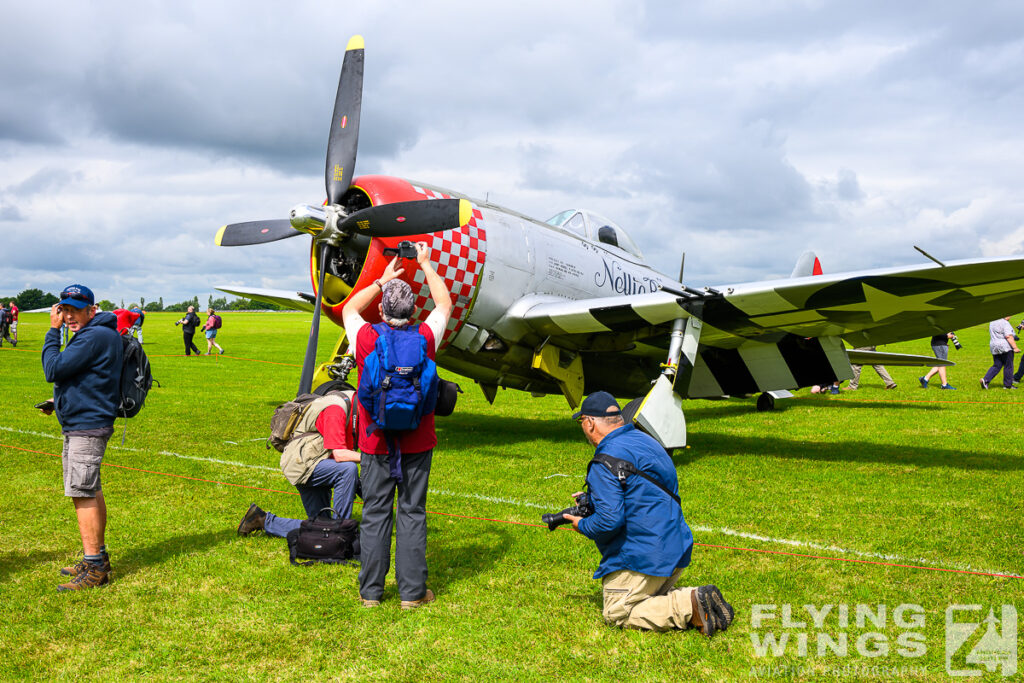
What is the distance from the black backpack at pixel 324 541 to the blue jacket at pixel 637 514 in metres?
1.98

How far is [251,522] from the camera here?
5.67 metres

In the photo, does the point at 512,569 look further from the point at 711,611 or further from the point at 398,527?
the point at 711,611

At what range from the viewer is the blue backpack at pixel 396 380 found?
13.1 feet

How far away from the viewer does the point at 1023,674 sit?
3.35 m

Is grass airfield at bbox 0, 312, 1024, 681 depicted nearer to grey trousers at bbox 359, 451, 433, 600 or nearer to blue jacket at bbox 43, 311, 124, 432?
grey trousers at bbox 359, 451, 433, 600

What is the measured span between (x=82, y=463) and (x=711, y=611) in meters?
3.97

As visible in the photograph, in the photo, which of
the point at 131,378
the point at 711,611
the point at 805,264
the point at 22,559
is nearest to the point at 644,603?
the point at 711,611

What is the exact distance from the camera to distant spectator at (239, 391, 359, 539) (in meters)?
5.21

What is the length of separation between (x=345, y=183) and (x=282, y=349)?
27182 millimetres

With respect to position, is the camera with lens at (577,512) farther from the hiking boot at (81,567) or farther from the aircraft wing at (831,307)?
the aircraft wing at (831,307)

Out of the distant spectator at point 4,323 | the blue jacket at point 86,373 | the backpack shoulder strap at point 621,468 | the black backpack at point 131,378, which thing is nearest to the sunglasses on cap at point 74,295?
the blue jacket at point 86,373

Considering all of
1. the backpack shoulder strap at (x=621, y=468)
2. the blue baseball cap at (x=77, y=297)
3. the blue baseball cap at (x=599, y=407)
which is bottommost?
the backpack shoulder strap at (x=621, y=468)

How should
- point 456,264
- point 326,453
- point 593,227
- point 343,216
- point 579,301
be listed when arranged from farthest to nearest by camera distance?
point 593,227 < point 579,301 < point 456,264 < point 343,216 < point 326,453

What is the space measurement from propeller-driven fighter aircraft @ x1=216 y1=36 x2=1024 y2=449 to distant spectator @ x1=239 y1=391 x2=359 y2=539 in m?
1.79
